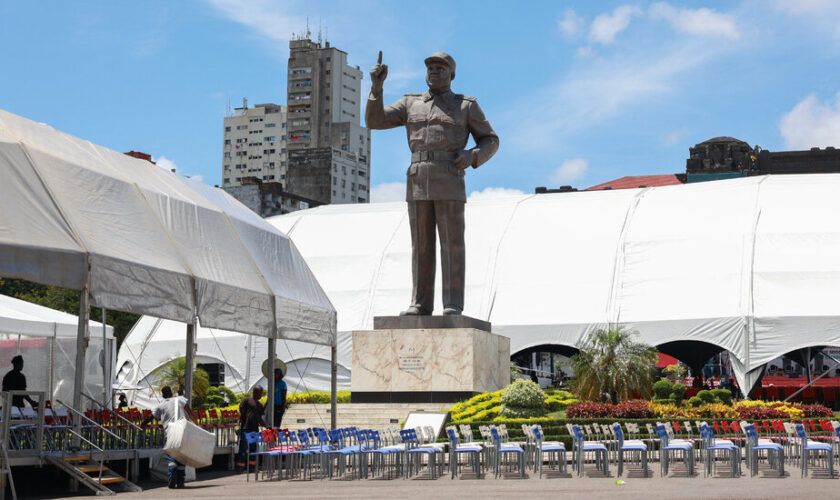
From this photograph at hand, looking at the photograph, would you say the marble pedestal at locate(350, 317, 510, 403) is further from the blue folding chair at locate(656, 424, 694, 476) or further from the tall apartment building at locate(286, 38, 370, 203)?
the tall apartment building at locate(286, 38, 370, 203)

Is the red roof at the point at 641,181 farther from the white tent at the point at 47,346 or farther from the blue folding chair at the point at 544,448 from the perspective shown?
the blue folding chair at the point at 544,448

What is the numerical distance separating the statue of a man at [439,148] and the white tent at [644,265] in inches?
654

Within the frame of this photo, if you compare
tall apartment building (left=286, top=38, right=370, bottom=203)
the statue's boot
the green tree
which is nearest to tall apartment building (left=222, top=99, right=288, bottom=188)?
tall apartment building (left=286, top=38, right=370, bottom=203)

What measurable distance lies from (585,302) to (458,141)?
18151mm

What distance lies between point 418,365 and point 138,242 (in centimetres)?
1006

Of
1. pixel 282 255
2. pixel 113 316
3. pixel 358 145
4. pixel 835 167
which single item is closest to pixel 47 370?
pixel 282 255

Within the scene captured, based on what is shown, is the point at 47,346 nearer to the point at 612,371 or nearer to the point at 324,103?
the point at 612,371

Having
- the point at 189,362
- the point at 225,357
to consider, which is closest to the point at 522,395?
the point at 189,362

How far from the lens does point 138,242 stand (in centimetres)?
1745

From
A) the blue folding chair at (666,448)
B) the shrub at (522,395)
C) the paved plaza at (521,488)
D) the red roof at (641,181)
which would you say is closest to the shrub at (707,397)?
the shrub at (522,395)

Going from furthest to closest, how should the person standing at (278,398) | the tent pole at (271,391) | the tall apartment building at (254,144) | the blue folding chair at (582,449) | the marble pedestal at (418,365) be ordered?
the tall apartment building at (254,144) → the marble pedestal at (418,365) → the person standing at (278,398) → the tent pole at (271,391) → the blue folding chair at (582,449)

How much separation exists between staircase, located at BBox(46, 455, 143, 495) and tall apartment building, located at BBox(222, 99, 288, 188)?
139811mm

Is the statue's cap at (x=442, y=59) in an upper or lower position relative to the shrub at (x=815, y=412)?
upper

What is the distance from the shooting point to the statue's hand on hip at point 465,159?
2503 centimetres
